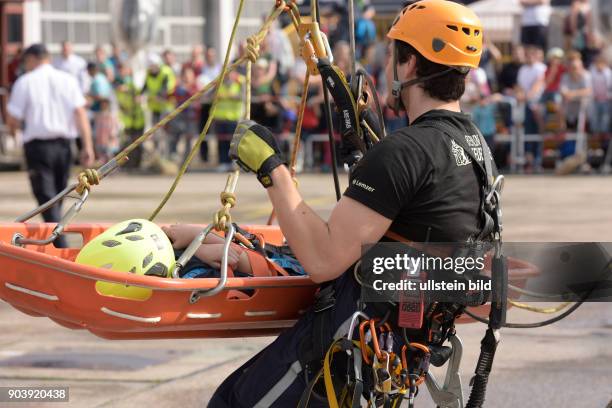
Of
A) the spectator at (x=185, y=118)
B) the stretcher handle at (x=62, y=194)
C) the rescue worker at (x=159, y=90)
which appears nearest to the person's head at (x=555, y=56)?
the spectator at (x=185, y=118)

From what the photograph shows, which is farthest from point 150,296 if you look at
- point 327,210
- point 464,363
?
point 327,210

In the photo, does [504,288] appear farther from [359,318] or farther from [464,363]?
[464,363]

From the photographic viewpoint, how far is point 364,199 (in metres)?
4.08

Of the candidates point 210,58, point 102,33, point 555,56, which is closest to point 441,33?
point 555,56

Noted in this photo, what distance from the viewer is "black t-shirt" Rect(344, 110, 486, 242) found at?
160 inches

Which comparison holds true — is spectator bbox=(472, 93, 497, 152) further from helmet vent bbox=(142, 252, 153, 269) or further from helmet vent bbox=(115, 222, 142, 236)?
helmet vent bbox=(142, 252, 153, 269)

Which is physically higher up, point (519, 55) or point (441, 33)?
point (441, 33)

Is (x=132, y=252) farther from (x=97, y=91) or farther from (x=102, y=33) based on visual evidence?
(x=102, y=33)

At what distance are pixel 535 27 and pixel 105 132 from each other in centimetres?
824

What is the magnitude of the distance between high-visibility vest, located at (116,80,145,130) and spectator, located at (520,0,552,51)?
7243 millimetres

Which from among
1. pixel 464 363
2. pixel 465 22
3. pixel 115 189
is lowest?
pixel 115 189

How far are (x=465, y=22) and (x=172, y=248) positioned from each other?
146 centimetres

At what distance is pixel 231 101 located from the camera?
71.4 feet

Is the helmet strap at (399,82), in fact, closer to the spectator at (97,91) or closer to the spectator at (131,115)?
the spectator at (131,115)
